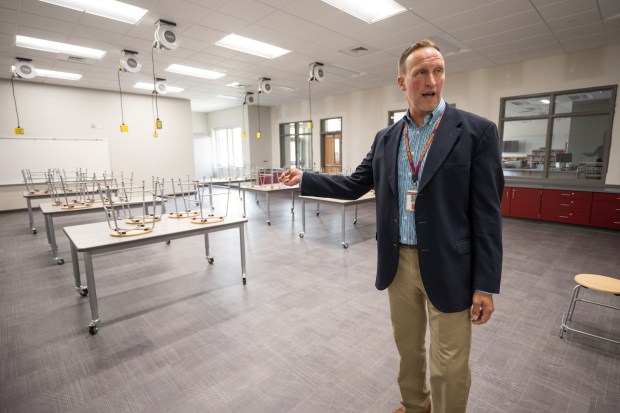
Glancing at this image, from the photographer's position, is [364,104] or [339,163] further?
[339,163]

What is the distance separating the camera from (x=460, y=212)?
1.13 meters

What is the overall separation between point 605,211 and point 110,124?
12.1 metres

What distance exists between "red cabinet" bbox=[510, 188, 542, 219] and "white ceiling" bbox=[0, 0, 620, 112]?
8.84 feet

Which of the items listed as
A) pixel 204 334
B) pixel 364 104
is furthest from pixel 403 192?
pixel 364 104

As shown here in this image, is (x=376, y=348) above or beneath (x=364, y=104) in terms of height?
beneath

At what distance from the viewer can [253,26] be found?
478cm

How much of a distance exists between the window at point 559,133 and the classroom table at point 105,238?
6863 millimetres

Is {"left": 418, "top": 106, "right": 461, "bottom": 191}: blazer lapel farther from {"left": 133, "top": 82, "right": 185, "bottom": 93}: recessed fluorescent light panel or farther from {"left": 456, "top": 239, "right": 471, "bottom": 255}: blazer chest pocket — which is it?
{"left": 133, "top": 82, "right": 185, "bottom": 93}: recessed fluorescent light panel

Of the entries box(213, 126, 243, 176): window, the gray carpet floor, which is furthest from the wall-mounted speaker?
box(213, 126, 243, 176): window

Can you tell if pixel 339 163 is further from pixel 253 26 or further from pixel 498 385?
pixel 498 385

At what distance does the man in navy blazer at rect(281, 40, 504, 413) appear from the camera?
1.11 meters

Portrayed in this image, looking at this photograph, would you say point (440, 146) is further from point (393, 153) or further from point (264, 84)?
point (264, 84)

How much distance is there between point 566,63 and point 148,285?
8.23 m

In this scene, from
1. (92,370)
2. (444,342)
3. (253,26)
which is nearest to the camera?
(444,342)
